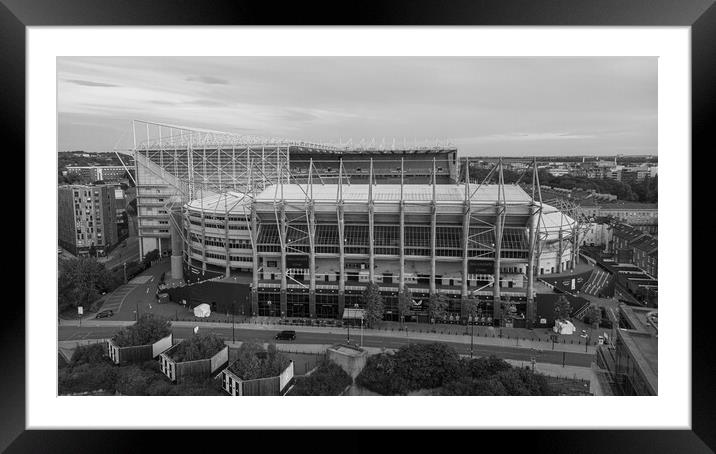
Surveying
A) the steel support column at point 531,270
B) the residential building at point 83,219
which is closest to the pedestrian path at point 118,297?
the residential building at point 83,219

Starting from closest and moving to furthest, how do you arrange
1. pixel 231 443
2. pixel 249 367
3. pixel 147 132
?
pixel 231 443, pixel 249 367, pixel 147 132

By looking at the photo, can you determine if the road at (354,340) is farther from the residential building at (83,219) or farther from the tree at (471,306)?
the residential building at (83,219)

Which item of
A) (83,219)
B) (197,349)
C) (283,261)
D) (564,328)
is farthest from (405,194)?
(83,219)

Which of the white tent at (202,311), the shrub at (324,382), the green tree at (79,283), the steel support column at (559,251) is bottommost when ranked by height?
the shrub at (324,382)

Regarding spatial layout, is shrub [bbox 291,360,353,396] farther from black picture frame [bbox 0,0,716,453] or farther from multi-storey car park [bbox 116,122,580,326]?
multi-storey car park [bbox 116,122,580,326]
